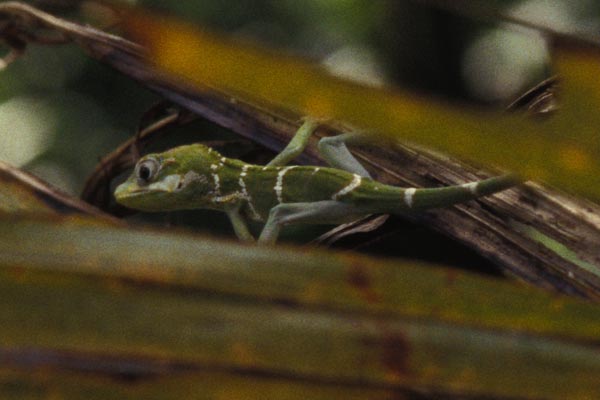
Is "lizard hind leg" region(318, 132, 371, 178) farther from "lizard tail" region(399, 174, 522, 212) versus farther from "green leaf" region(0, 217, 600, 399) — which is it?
"green leaf" region(0, 217, 600, 399)

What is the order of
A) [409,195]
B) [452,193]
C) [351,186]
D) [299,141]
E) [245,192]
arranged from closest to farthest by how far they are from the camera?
[452,193], [409,195], [299,141], [351,186], [245,192]

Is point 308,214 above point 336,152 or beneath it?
beneath

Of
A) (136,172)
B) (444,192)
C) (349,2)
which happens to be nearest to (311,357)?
(444,192)

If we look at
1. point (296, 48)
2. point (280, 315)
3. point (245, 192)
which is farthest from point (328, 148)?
point (296, 48)

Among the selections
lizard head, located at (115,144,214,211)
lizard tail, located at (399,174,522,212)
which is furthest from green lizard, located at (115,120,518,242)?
lizard tail, located at (399,174,522,212)

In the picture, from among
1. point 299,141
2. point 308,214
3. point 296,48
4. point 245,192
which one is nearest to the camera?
point 299,141

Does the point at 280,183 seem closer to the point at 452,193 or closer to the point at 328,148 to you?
the point at 328,148

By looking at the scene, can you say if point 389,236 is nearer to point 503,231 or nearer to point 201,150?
point 503,231
